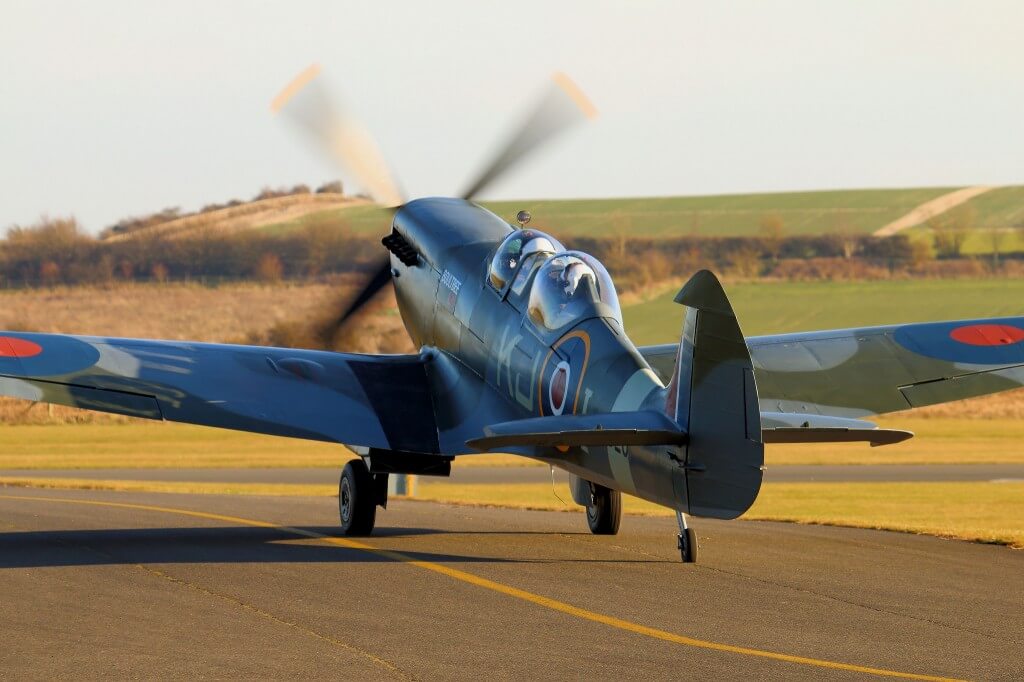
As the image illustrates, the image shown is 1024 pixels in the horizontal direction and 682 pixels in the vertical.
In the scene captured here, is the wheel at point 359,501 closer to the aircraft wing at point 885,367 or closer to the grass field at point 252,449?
the aircraft wing at point 885,367

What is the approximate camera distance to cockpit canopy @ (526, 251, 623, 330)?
15102mm

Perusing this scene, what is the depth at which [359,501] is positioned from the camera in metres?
17.4

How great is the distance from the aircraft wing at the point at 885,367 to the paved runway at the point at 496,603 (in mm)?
1527

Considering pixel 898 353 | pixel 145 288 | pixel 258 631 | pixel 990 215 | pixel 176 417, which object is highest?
pixel 990 215

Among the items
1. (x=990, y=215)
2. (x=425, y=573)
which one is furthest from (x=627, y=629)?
(x=990, y=215)

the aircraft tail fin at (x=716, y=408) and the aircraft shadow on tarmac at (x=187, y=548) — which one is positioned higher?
the aircraft tail fin at (x=716, y=408)

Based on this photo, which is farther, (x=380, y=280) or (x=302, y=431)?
(x=380, y=280)

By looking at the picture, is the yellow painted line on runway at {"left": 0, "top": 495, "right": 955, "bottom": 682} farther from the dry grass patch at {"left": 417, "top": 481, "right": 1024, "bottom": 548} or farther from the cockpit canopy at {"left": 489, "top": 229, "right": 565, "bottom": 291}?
the dry grass patch at {"left": 417, "top": 481, "right": 1024, "bottom": 548}

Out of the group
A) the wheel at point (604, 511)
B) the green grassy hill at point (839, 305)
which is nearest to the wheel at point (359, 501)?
the wheel at point (604, 511)

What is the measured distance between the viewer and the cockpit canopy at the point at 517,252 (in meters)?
16.5

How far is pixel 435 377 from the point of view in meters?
18.3

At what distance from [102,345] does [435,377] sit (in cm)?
370

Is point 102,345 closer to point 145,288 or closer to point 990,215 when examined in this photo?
point 145,288

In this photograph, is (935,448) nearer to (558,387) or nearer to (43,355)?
(558,387)
